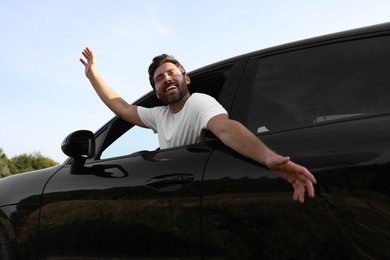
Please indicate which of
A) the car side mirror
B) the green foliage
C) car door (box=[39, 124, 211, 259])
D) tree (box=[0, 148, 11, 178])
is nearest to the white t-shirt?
car door (box=[39, 124, 211, 259])

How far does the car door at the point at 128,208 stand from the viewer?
1922 mm

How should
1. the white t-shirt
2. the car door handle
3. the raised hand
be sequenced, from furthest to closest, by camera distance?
the raised hand
the white t-shirt
the car door handle

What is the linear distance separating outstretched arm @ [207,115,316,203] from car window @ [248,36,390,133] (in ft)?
0.43

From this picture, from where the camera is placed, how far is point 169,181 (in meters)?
2.04

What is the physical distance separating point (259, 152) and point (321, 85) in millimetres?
429

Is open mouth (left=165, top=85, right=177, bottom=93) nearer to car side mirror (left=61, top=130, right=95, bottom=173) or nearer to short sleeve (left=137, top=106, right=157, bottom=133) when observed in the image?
short sleeve (left=137, top=106, right=157, bottom=133)

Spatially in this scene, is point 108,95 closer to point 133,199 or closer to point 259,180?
point 133,199

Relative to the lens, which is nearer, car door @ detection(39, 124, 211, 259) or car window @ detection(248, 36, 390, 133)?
car window @ detection(248, 36, 390, 133)

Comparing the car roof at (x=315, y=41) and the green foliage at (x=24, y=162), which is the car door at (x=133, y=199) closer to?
the car roof at (x=315, y=41)

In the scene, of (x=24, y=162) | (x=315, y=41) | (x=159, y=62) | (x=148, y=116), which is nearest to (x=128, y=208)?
(x=148, y=116)

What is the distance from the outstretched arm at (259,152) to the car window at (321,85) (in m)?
0.13

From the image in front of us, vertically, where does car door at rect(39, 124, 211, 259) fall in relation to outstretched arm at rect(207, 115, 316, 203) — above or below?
below

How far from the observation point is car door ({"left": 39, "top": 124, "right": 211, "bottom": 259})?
1922mm

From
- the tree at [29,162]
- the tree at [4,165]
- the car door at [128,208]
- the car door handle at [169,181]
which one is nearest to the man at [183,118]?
the car door at [128,208]
